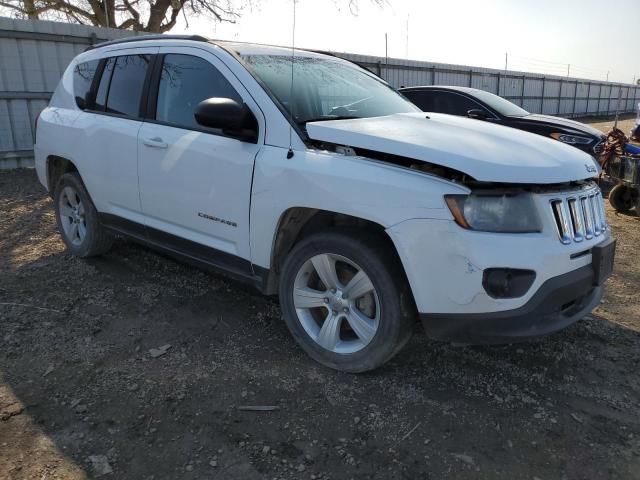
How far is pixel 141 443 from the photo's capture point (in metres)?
2.48

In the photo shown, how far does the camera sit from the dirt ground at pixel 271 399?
7.76ft

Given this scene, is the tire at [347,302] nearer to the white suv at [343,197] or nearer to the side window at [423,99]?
the white suv at [343,197]

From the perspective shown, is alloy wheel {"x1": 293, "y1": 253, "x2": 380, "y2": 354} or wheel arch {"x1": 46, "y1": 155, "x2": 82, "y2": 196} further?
wheel arch {"x1": 46, "y1": 155, "x2": 82, "y2": 196}

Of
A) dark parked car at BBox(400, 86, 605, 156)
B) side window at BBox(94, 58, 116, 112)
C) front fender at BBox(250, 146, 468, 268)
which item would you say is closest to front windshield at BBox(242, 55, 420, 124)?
front fender at BBox(250, 146, 468, 268)

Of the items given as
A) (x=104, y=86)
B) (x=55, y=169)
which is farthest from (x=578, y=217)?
(x=55, y=169)

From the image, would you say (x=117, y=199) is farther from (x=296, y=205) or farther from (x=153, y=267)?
(x=296, y=205)

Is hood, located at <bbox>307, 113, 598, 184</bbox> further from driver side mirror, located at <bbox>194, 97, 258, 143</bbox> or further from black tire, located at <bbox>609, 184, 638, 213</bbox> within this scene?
black tire, located at <bbox>609, 184, 638, 213</bbox>

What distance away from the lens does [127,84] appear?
4.21 meters

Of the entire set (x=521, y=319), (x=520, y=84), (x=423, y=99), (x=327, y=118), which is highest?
(x=327, y=118)

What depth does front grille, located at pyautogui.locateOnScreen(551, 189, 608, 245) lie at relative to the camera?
2.65 meters

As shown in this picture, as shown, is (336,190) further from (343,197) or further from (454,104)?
(454,104)

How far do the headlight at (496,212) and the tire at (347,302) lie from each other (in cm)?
47

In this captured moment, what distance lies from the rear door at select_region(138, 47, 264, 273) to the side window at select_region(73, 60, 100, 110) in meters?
1.02

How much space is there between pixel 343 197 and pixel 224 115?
2.82 feet
